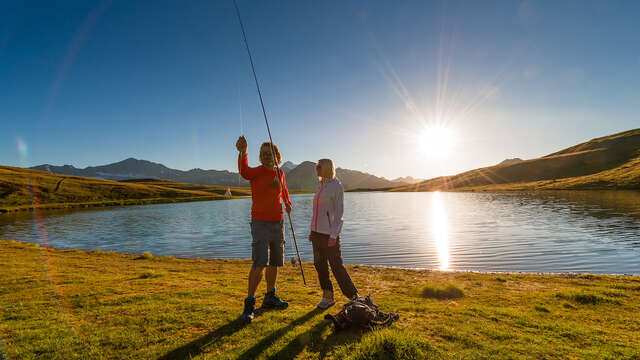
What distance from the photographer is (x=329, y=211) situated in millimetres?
6711

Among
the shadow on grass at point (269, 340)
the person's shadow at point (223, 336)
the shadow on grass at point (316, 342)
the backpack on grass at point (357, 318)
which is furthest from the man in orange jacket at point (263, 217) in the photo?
the backpack on grass at point (357, 318)

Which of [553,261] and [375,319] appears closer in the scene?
[375,319]

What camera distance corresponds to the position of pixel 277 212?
6.56 m

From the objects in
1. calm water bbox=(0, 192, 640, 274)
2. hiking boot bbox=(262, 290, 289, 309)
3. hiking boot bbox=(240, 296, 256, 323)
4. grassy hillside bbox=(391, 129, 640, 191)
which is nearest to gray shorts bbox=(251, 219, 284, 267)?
hiking boot bbox=(240, 296, 256, 323)

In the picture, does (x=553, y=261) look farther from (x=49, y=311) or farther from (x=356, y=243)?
(x=49, y=311)

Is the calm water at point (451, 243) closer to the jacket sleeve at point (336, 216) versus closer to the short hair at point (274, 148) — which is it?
the jacket sleeve at point (336, 216)

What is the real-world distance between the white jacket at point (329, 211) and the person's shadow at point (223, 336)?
206 centimetres

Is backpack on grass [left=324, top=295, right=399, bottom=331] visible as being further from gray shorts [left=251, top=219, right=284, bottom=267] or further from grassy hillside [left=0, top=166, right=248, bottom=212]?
grassy hillside [left=0, top=166, right=248, bottom=212]

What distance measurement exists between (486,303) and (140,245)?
29.9 meters

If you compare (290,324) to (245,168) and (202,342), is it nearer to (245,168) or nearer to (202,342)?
(202,342)

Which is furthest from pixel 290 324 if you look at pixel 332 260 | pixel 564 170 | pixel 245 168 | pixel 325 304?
pixel 564 170

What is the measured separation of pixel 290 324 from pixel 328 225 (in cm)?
231

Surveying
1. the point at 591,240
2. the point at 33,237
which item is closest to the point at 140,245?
the point at 33,237

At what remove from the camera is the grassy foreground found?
4.96 metres
